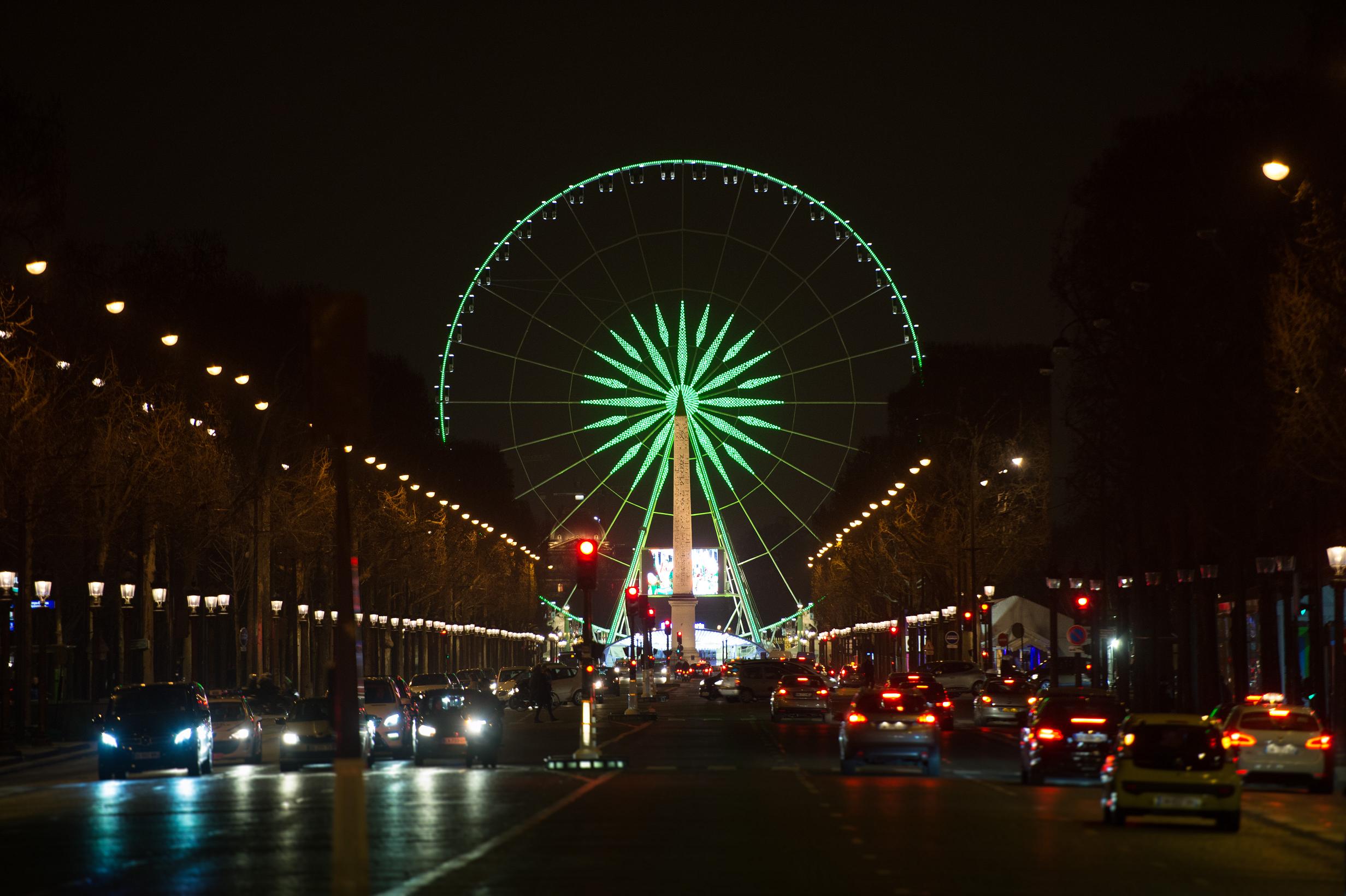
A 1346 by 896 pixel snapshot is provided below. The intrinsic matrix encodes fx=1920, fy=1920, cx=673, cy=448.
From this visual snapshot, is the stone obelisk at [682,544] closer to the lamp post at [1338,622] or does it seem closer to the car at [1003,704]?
the car at [1003,704]

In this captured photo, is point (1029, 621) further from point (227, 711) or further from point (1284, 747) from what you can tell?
point (1284, 747)

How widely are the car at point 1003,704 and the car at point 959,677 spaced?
43.0ft

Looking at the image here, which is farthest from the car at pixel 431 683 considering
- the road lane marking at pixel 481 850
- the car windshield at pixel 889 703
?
the road lane marking at pixel 481 850

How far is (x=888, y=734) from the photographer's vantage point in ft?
118

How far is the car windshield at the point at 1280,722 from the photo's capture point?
3409 cm

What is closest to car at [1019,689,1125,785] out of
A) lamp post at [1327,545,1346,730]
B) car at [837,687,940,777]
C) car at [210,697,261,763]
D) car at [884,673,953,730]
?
car at [837,687,940,777]

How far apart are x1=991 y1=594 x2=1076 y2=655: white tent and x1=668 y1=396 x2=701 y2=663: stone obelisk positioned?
17022 millimetres

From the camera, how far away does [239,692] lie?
192ft

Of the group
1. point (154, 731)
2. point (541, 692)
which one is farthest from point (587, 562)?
point (541, 692)

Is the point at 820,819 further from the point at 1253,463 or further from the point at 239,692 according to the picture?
the point at 239,692

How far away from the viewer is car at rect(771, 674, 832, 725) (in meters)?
65.4

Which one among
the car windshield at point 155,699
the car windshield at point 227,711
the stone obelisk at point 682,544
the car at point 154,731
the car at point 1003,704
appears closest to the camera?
the car at point 154,731

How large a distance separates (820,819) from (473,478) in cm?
11998

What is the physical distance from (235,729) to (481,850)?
27.3 metres
